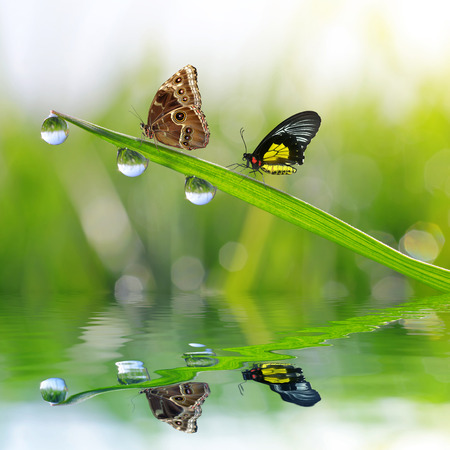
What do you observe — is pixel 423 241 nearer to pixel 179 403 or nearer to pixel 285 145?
pixel 285 145

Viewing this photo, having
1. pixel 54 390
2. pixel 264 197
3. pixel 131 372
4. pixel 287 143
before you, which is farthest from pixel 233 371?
pixel 287 143

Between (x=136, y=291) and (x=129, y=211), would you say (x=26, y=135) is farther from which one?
(x=136, y=291)

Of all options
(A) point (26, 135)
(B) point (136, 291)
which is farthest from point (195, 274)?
(A) point (26, 135)

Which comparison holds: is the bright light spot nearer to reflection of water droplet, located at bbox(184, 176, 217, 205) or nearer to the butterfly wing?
the butterfly wing

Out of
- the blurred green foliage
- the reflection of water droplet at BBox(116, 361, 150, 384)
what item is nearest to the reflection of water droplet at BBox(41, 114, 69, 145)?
the blurred green foliage

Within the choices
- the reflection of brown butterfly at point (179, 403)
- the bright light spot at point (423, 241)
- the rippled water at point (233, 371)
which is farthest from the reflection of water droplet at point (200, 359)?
the bright light spot at point (423, 241)

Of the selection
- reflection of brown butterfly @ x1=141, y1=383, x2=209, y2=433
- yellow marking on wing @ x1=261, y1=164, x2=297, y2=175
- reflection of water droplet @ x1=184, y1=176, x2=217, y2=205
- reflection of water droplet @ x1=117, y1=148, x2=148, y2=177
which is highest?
yellow marking on wing @ x1=261, y1=164, x2=297, y2=175
